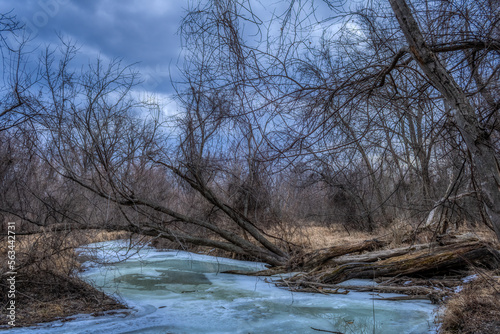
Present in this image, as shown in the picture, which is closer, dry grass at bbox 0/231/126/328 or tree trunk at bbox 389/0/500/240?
tree trunk at bbox 389/0/500/240

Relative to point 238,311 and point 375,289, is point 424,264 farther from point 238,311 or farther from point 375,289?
point 238,311

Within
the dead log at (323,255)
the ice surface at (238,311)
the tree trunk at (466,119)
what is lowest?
the ice surface at (238,311)

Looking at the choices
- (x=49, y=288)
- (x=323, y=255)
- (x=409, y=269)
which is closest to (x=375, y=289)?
(x=409, y=269)

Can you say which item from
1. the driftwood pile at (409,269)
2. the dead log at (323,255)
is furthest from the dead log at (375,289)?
the dead log at (323,255)

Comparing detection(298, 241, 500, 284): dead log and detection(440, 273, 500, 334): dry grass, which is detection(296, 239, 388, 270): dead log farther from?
detection(440, 273, 500, 334): dry grass

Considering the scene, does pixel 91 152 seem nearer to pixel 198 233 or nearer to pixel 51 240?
pixel 51 240

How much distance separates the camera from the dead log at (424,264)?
21.2 ft

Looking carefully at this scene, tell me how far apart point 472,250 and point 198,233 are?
19.9 ft

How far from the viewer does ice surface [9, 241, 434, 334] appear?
4.35m

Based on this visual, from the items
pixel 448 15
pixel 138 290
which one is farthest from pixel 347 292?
pixel 448 15

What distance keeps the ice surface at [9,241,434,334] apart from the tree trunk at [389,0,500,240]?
72.6 inches

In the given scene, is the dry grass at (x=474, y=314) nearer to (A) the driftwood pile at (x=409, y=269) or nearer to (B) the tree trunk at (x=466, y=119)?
(B) the tree trunk at (x=466, y=119)

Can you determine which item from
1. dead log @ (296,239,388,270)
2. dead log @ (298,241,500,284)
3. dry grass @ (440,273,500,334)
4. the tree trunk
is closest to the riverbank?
dry grass @ (440,273,500,334)

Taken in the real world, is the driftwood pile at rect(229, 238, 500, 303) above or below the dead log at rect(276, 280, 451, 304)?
above
